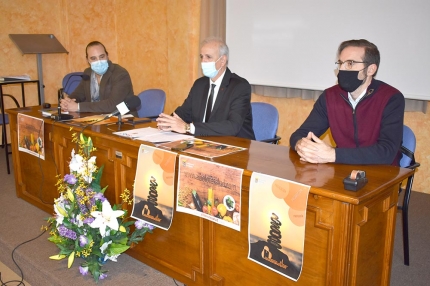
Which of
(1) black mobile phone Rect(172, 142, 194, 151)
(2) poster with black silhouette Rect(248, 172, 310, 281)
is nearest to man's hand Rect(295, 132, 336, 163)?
(2) poster with black silhouette Rect(248, 172, 310, 281)

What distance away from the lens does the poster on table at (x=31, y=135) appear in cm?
326

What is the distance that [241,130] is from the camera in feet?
9.92

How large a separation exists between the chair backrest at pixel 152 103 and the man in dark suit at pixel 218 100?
100 centimetres

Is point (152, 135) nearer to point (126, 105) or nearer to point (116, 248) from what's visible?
point (126, 105)

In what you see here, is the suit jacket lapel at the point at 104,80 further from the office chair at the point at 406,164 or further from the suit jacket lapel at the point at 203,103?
the office chair at the point at 406,164

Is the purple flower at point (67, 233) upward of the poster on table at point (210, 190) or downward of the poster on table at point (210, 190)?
downward

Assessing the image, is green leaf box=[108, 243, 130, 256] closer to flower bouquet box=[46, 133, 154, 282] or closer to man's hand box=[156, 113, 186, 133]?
flower bouquet box=[46, 133, 154, 282]

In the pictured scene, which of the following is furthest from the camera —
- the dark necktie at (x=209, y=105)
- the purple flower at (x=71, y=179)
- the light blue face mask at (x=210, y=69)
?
the dark necktie at (x=209, y=105)

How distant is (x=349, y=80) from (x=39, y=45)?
4.22m

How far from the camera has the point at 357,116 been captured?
2.40 meters

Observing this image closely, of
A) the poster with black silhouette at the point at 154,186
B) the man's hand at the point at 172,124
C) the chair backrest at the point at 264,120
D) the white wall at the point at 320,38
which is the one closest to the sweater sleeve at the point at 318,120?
the chair backrest at the point at 264,120

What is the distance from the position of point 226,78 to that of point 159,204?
41.3 inches

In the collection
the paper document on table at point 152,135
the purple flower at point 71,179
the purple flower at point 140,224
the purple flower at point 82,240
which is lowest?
the purple flower at point 82,240

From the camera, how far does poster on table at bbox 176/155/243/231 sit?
1.99m
